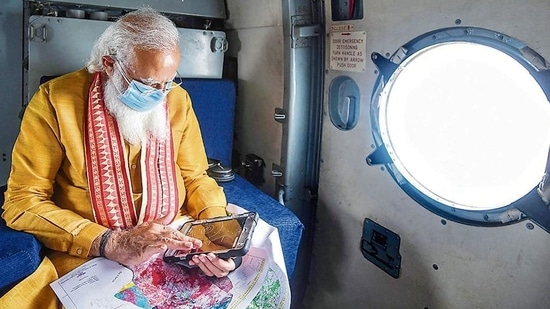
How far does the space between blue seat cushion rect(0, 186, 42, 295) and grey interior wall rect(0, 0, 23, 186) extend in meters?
0.94

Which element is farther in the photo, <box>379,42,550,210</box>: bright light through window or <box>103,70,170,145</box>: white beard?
<box>103,70,170,145</box>: white beard

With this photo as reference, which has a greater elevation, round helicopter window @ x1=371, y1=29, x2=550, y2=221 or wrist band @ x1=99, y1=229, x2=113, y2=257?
round helicopter window @ x1=371, y1=29, x2=550, y2=221

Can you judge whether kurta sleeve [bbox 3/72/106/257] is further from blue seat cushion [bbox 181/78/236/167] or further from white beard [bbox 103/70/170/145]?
blue seat cushion [bbox 181/78/236/167]

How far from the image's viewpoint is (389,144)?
1845 millimetres

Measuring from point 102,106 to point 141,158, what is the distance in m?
0.23

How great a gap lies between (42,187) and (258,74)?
1198 mm

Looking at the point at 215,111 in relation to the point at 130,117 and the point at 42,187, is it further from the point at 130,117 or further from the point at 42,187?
the point at 42,187

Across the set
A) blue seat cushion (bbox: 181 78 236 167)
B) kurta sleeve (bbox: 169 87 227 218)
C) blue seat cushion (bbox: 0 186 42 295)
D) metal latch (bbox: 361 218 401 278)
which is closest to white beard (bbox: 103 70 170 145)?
kurta sleeve (bbox: 169 87 227 218)

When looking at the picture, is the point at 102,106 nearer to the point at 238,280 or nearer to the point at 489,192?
the point at 238,280

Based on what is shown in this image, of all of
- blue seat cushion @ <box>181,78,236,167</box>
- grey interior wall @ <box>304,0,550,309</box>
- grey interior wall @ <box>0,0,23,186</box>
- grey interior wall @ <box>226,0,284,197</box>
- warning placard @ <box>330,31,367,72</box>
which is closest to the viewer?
grey interior wall @ <box>304,0,550,309</box>

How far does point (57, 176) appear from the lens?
5.89 feet

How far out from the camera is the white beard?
171 cm

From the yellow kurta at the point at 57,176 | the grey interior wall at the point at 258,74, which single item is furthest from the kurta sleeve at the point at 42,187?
the grey interior wall at the point at 258,74

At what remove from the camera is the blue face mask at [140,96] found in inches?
65.1
